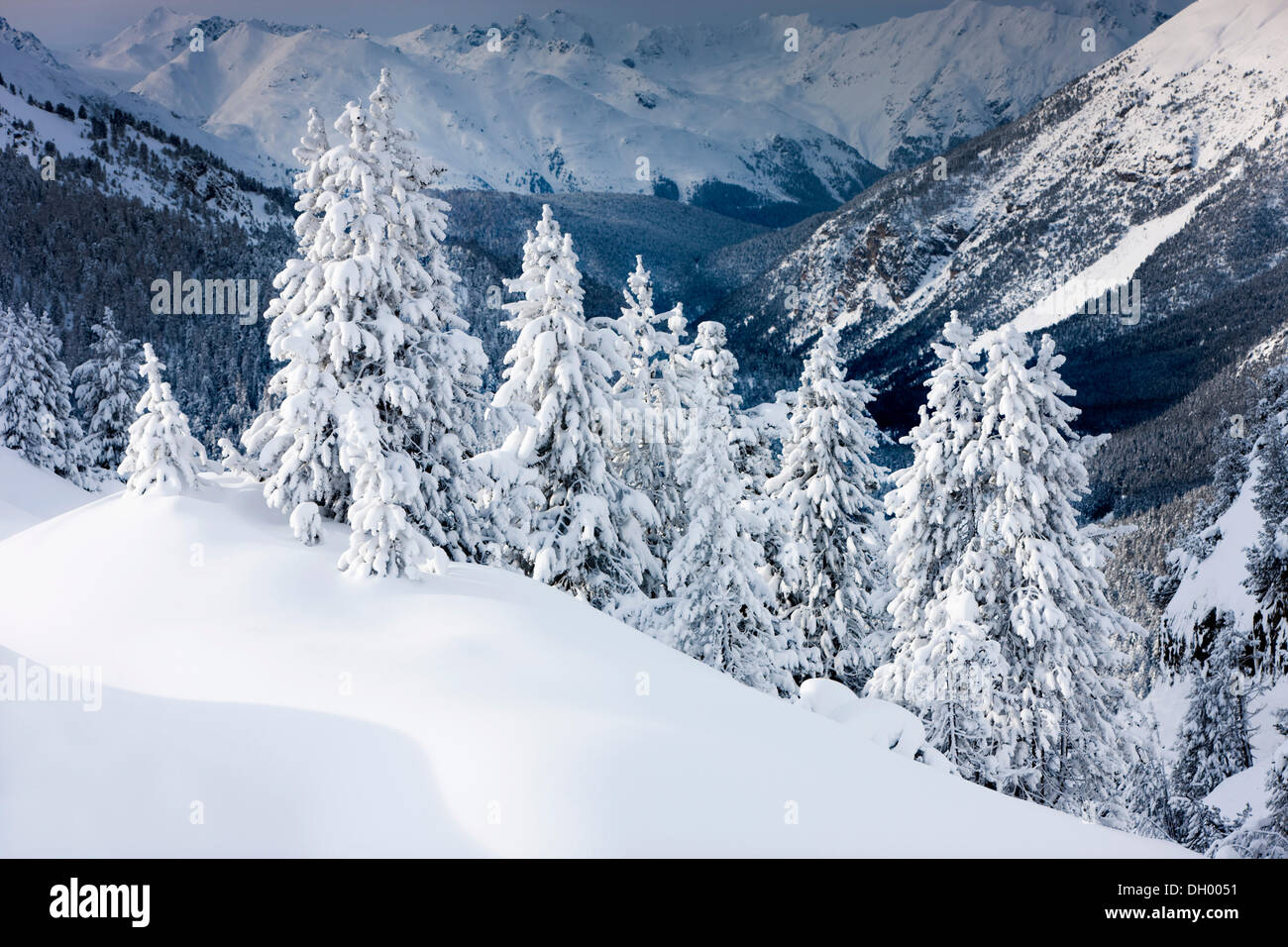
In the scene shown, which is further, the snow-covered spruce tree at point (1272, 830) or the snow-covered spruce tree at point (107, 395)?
the snow-covered spruce tree at point (107, 395)

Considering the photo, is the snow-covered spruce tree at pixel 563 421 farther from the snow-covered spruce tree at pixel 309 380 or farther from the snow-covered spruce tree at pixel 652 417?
the snow-covered spruce tree at pixel 309 380

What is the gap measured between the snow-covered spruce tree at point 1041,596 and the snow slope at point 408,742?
9207 millimetres

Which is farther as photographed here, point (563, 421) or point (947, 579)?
point (947, 579)

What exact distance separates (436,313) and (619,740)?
10.6m

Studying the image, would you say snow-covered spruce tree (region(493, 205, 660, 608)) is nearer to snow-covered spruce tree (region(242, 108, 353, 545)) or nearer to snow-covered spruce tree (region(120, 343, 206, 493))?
snow-covered spruce tree (region(242, 108, 353, 545))

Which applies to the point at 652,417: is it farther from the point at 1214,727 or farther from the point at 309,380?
the point at 1214,727

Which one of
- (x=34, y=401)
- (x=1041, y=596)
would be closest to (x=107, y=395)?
(x=34, y=401)

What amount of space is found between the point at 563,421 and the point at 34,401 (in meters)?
36.7

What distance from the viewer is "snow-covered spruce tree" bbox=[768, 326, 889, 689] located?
73.6 feet

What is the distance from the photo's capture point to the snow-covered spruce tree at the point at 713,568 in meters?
18.1

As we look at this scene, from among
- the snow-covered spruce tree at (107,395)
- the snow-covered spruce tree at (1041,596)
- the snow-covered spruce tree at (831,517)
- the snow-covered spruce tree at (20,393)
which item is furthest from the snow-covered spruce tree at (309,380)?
the snow-covered spruce tree at (20,393)

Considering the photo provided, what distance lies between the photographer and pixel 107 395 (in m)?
42.5

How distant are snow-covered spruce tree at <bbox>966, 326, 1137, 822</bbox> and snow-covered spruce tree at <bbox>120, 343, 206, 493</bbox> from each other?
15027mm
